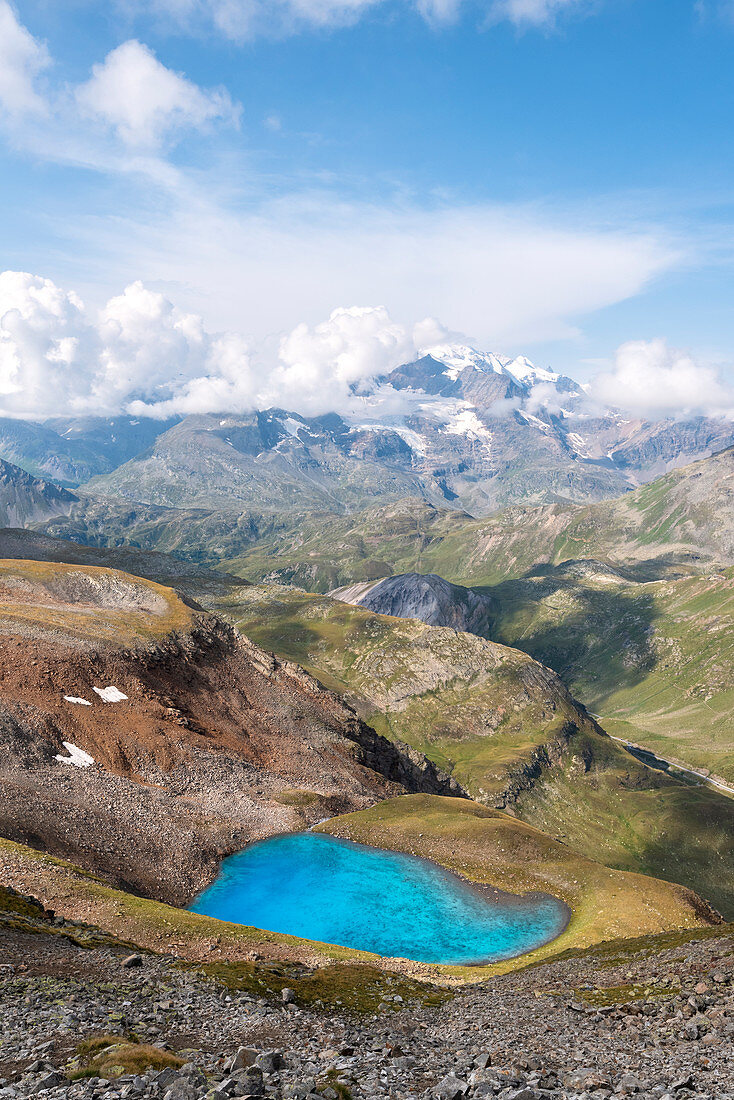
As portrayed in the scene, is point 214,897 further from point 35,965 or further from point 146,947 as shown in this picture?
point 35,965

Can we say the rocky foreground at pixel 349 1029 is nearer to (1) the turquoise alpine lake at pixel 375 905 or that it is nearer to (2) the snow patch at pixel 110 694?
(1) the turquoise alpine lake at pixel 375 905

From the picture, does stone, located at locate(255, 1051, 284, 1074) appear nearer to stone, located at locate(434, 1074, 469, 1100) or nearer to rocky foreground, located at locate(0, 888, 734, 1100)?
rocky foreground, located at locate(0, 888, 734, 1100)

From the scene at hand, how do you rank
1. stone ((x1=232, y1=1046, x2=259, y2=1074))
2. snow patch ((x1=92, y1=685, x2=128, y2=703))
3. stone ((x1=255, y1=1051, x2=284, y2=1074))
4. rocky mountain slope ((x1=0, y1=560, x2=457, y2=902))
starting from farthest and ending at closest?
snow patch ((x1=92, y1=685, x2=128, y2=703)), rocky mountain slope ((x1=0, y1=560, x2=457, y2=902)), stone ((x1=232, y1=1046, x2=259, y2=1074)), stone ((x1=255, y1=1051, x2=284, y2=1074))

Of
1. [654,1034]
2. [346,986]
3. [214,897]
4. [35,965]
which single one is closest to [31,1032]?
[35,965]

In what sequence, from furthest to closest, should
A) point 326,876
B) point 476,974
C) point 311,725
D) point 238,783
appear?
point 311,725 → point 238,783 → point 326,876 → point 476,974

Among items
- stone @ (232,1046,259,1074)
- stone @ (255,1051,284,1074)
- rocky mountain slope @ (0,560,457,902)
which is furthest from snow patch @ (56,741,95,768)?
stone @ (255,1051,284,1074)

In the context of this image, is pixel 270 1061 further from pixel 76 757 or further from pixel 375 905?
pixel 76 757
